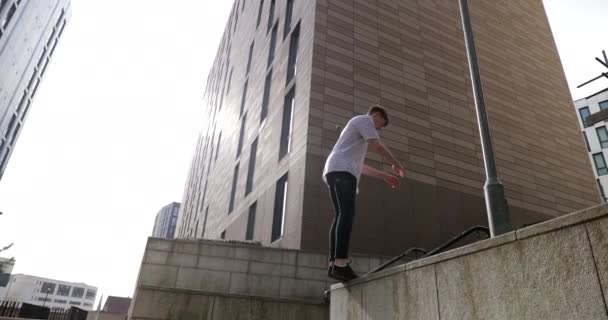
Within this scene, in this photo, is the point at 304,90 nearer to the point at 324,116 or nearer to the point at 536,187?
the point at 324,116

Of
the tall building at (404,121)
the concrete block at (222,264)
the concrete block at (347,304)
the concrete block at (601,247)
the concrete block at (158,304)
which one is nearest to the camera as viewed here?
the concrete block at (601,247)

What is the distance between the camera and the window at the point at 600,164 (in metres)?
39.0

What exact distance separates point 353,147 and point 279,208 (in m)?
9.20

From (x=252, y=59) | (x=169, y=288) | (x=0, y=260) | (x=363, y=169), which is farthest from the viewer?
(x=0, y=260)

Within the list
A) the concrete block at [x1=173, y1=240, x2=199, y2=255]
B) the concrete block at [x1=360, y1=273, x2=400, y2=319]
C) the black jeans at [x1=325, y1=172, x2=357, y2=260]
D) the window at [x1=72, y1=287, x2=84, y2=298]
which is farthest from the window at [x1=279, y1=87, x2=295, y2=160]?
the window at [x1=72, y1=287, x2=84, y2=298]

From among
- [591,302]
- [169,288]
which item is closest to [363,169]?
[591,302]

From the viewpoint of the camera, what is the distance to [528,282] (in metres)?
2.46

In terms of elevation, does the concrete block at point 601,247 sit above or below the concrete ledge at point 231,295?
below

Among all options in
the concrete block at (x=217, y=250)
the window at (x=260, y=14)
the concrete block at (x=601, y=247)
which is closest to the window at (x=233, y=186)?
the window at (x=260, y=14)

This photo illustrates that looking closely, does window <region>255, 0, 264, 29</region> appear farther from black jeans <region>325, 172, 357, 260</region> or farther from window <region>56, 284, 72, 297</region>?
window <region>56, 284, 72, 297</region>

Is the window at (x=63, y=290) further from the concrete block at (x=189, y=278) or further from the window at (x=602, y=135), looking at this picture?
the window at (x=602, y=135)

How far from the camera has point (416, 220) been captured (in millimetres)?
12352

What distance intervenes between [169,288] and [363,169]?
534 centimetres

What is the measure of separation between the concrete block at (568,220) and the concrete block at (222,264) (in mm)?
7566
